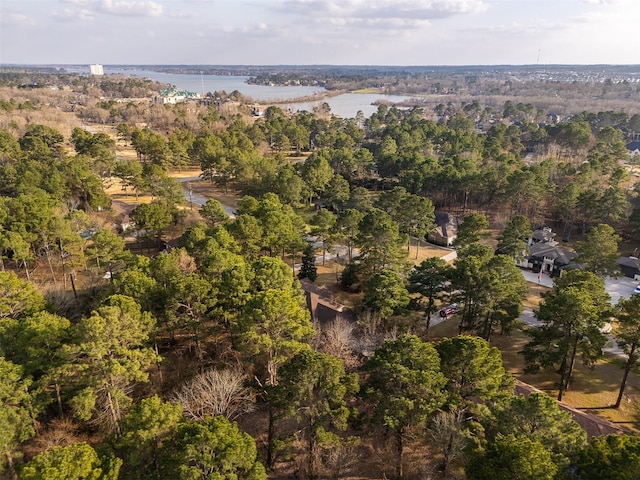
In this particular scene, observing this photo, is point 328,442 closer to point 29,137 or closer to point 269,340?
point 269,340

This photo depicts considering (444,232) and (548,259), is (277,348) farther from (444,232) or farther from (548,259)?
(444,232)

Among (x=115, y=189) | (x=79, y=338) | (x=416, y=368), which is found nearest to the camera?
(x=416, y=368)

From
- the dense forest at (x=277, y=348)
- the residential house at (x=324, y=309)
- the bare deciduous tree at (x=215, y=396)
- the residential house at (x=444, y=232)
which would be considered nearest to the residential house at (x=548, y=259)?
the dense forest at (x=277, y=348)

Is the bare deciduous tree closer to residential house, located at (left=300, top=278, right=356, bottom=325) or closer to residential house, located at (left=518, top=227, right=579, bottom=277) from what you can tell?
residential house, located at (left=300, top=278, right=356, bottom=325)

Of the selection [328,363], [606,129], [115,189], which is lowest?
[115,189]

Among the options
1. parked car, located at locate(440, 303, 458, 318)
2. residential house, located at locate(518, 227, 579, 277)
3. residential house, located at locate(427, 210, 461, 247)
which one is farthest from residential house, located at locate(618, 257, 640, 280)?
parked car, located at locate(440, 303, 458, 318)

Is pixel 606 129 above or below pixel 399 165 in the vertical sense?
above

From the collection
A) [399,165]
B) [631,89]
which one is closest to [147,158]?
[399,165]

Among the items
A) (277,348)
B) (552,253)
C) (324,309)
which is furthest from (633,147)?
(277,348)
